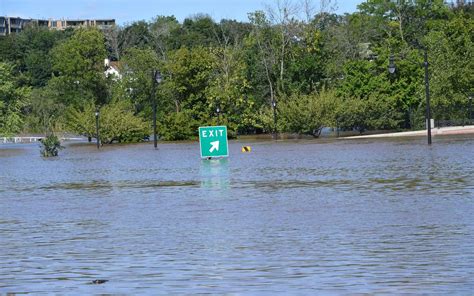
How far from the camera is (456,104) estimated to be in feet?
301

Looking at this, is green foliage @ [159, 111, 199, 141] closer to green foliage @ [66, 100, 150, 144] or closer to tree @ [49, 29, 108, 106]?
green foliage @ [66, 100, 150, 144]

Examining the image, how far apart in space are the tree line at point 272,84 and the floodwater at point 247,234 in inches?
2236

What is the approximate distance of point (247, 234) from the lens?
1706cm

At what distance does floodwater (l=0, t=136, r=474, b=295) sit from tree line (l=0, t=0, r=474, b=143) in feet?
186

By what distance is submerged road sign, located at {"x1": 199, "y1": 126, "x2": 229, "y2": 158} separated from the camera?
154ft

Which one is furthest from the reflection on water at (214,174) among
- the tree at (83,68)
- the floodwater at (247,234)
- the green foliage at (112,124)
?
the tree at (83,68)

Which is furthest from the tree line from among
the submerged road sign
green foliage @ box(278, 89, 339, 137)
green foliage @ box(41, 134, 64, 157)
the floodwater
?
the floodwater

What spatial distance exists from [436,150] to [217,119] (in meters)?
46.6

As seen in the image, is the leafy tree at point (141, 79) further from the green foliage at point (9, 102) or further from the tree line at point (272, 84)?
the green foliage at point (9, 102)

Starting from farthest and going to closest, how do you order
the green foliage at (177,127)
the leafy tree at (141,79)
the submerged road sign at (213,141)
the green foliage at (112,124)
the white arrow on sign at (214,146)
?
1. the leafy tree at (141,79)
2. the green foliage at (177,127)
3. the green foliage at (112,124)
4. the white arrow on sign at (214,146)
5. the submerged road sign at (213,141)

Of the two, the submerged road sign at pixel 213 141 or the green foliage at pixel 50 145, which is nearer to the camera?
the submerged road sign at pixel 213 141

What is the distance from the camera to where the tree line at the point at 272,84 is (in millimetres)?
90250

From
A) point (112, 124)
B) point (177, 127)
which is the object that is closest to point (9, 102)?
point (112, 124)

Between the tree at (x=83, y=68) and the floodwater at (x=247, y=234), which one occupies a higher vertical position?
the tree at (x=83, y=68)
